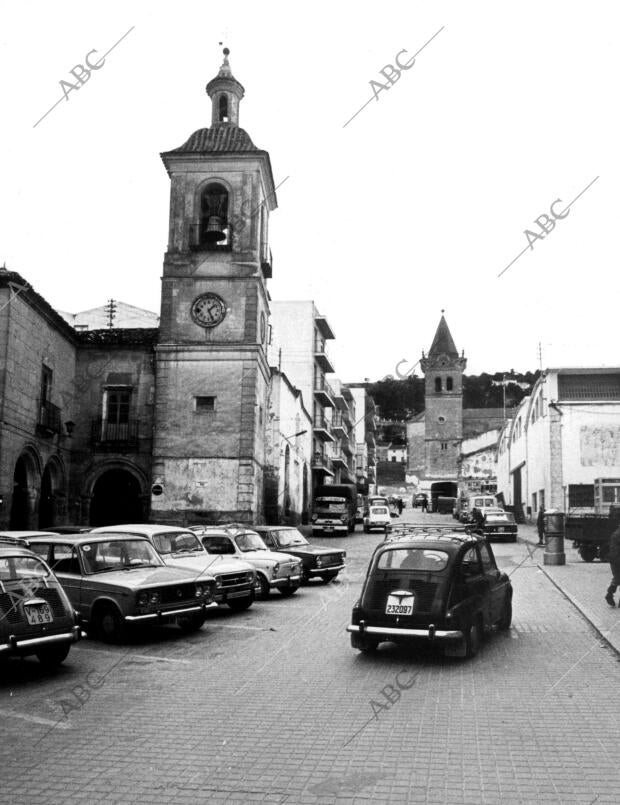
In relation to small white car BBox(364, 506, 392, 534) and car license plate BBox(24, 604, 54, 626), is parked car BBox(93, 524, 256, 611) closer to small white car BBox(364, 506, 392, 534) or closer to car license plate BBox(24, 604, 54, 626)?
car license plate BBox(24, 604, 54, 626)

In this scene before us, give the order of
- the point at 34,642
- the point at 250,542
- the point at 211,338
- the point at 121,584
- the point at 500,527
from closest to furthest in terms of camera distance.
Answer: the point at 34,642 → the point at 121,584 → the point at 250,542 → the point at 211,338 → the point at 500,527

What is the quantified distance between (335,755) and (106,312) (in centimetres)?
4055

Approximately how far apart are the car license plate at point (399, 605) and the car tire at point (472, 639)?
2.57ft

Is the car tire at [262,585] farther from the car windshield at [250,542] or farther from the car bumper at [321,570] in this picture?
the car bumper at [321,570]

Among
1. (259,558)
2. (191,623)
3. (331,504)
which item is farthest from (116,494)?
(191,623)

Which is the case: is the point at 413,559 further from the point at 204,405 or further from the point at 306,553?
the point at 204,405

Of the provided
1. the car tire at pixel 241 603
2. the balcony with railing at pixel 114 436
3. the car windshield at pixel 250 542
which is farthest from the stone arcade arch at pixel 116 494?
the car tire at pixel 241 603

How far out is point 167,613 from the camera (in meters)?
11.3

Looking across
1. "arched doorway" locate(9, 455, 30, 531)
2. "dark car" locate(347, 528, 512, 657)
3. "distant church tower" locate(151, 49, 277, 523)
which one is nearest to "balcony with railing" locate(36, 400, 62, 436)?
"arched doorway" locate(9, 455, 30, 531)

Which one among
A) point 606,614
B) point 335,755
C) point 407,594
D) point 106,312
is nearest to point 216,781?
point 335,755

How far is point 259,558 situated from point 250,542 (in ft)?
2.80

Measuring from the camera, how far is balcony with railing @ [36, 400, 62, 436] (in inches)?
1099

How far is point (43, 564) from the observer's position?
9.73 metres

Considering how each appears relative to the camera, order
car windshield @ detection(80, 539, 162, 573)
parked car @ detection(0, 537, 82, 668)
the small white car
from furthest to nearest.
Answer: the small white car
car windshield @ detection(80, 539, 162, 573)
parked car @ detection(0, 537, 82, 668)
